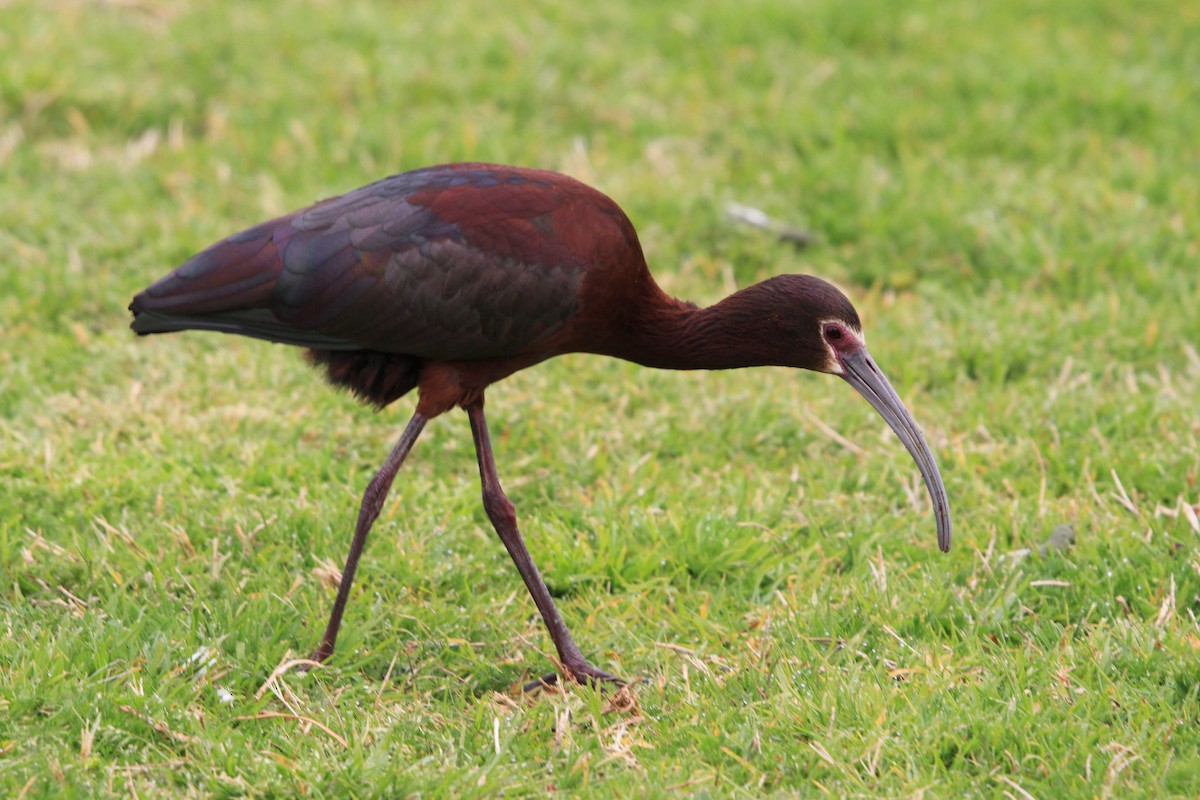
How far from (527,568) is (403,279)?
93 cm

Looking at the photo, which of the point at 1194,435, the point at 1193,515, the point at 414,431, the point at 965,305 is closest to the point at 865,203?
the point at 965,305

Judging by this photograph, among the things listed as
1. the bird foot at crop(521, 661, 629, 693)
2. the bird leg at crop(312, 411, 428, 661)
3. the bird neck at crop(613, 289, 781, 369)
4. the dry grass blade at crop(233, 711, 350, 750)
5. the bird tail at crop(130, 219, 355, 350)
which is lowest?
the bird foot at crop(521, 661, 629, 693)

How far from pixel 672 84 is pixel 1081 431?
3.55 metres

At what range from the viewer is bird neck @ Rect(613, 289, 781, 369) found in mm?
4621

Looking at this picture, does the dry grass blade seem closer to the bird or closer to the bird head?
the bird

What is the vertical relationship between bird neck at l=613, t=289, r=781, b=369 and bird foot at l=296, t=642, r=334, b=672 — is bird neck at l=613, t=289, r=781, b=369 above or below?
above

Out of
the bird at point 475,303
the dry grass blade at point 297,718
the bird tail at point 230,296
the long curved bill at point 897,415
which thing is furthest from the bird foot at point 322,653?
the long curved bill at point 897,415

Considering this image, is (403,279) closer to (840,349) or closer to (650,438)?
(840,349)

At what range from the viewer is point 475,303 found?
14.7 feet

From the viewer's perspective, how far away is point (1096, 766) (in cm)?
368

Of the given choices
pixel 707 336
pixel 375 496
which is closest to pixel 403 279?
pixel 375 496

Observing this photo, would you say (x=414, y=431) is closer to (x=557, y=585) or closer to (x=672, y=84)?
(x=557, y=585)

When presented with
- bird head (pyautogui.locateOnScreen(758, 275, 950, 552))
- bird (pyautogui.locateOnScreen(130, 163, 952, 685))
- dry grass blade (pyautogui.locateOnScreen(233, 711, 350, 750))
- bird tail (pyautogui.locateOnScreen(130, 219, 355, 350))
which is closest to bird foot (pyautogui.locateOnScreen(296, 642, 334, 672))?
bird (pyautogui.locateOnScreen(130, 163, 952, 685))

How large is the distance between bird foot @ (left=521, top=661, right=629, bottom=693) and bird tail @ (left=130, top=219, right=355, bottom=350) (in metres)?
1.14
